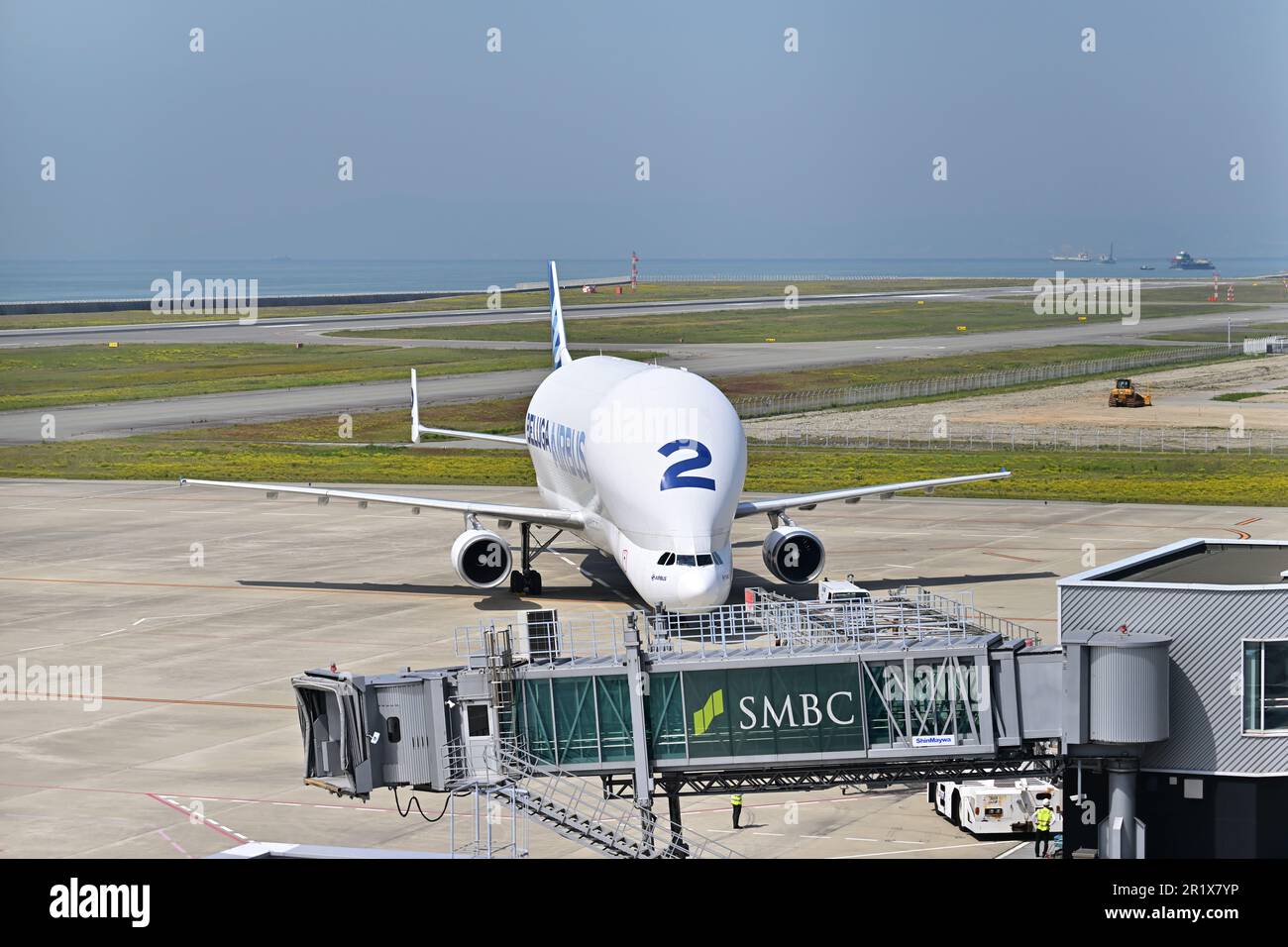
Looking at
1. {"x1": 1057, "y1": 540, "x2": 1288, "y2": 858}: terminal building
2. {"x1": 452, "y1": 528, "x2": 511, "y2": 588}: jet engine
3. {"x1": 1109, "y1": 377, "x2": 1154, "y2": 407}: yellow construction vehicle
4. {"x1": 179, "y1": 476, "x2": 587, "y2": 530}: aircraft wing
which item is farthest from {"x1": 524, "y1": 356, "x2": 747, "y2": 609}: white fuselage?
{"x1": 1109, "y1": 377, "x2": 1154, "y2": 407}: yellow construction vehicle

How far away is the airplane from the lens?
4938 cm

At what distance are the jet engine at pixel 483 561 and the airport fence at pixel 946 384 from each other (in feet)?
237

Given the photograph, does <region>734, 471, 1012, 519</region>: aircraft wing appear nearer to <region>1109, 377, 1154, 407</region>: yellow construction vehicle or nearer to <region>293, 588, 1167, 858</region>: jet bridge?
<region>293, 588, 1167, 858</region>: jet bridge

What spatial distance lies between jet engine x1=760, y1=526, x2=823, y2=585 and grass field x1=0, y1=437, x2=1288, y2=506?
33.3 m

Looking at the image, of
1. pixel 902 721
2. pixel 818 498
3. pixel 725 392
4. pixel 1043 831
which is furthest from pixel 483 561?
pixel 725 392

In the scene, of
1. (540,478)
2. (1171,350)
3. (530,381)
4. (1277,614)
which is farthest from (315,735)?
(1171,350)

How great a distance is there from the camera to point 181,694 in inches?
1901

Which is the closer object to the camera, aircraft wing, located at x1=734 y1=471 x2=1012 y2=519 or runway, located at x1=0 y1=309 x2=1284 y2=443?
aircraft wing, located at x1=734 y1=471 x2=1012 y2=519

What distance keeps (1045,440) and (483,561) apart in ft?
214

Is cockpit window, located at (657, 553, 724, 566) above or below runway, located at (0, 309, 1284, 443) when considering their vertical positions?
below
